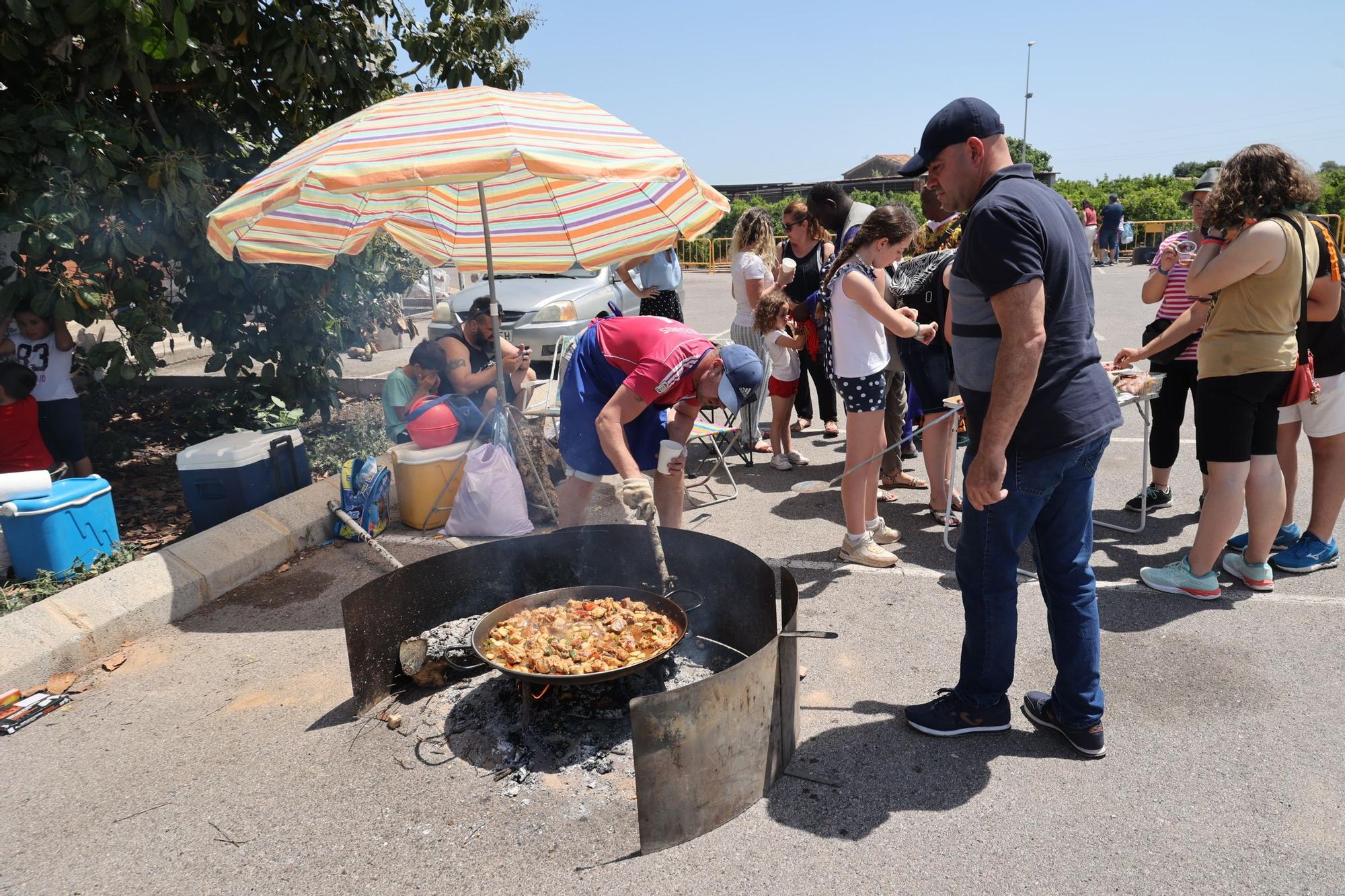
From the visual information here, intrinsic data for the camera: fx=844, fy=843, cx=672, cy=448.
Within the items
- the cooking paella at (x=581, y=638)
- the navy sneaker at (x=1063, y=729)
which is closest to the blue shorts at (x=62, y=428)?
the cooking paella at (x=581, y=638)

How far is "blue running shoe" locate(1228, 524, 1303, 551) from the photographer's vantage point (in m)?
4.58

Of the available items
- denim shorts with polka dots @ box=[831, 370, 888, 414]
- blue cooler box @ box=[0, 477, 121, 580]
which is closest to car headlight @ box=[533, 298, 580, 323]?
blue cooler box @ box=[0, 477, 121, 580]

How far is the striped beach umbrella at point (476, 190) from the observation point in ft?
12.3

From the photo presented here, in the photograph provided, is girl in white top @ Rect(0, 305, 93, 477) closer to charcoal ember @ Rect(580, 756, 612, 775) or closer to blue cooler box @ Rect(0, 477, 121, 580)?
blue cooler box @ Rect(0, 477, 121, 580)

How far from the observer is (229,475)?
5078 mm

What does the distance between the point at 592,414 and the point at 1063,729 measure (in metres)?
2.34

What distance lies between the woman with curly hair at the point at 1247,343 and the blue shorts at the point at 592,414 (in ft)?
8.29

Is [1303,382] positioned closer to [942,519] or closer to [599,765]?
[942,519]

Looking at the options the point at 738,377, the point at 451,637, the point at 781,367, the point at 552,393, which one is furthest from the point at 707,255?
the point at 738,377

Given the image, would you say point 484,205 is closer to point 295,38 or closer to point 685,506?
point 295,38

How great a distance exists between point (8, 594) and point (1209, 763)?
5.26 metres

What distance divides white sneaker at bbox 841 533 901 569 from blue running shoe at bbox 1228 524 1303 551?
180cm

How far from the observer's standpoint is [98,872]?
2607 mm

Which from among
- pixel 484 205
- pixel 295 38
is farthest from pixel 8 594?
pixel 295 38
